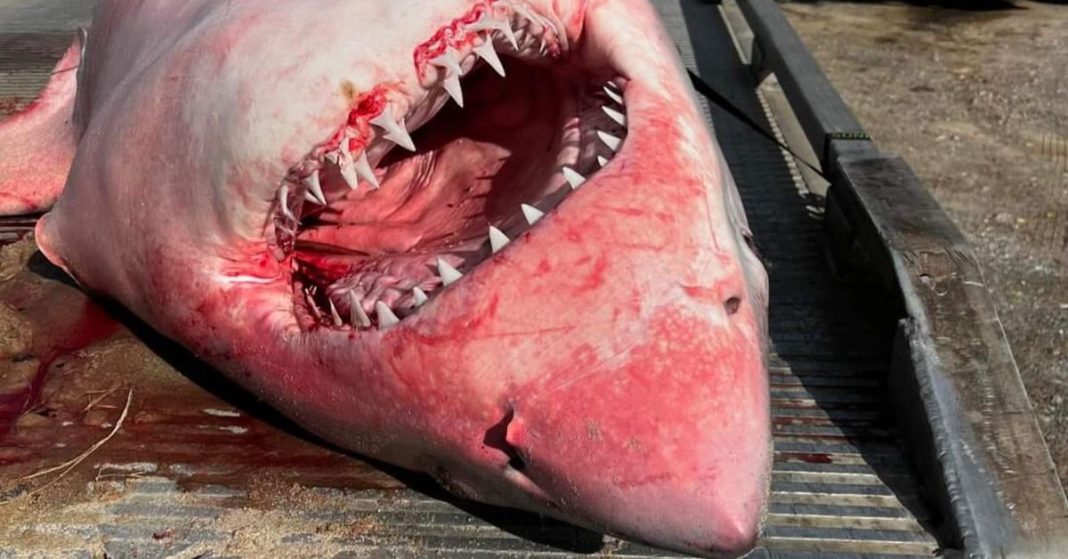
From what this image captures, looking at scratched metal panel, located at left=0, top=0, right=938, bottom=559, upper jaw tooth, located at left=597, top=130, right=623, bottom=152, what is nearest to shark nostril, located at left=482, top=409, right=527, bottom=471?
scratched metal panel, located at left=0, top=0, right=938, bottom=559

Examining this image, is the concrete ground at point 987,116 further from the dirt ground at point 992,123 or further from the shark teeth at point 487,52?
the shark teeth at point 487,52

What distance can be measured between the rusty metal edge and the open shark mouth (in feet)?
2.53

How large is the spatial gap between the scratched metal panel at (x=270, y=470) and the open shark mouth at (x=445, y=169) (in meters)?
0.35

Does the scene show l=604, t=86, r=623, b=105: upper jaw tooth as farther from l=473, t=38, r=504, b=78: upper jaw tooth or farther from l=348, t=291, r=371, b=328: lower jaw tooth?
l=348, t=291, r=371, b=328: lower jaw tooth

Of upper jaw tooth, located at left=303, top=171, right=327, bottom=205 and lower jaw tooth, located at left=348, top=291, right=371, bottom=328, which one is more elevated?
upper jaw tooth, located at left=303, top=171, right=327, bottom=205

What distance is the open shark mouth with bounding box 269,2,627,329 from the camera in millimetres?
1462

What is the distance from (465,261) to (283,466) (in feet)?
1.75

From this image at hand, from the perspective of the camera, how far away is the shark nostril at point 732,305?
131cm

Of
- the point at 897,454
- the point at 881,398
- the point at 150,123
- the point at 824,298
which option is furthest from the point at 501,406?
the point at 824,298

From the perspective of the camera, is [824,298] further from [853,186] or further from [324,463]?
[324,463]

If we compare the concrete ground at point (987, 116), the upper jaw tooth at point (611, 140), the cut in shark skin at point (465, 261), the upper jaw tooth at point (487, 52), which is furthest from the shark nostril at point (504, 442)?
the concrete ground at point (987, 116)

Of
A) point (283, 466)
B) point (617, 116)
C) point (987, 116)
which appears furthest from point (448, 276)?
point (987, 116)

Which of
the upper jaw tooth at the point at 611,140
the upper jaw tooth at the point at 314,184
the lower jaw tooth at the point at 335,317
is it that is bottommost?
the lower jaw tooth at the point at 335,317

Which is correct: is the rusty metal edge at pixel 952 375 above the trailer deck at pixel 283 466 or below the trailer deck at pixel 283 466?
above
